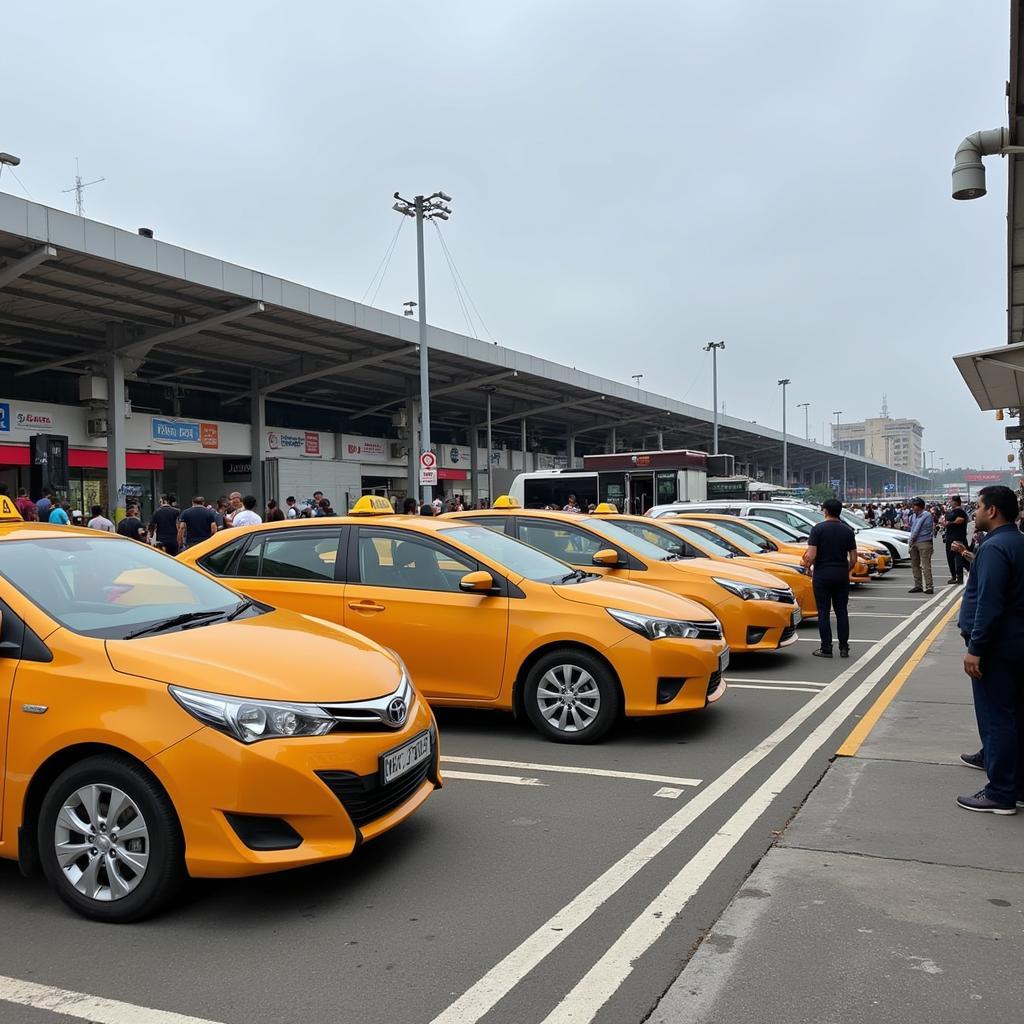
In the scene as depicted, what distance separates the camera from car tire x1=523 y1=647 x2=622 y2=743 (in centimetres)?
630

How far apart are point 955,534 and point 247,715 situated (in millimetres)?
16402

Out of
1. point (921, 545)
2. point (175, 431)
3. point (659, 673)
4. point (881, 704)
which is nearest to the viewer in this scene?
point (659, 673)

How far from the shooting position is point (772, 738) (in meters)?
6.59

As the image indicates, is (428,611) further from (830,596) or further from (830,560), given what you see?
(830,596)

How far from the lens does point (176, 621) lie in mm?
4328

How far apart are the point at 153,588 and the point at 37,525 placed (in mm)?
801

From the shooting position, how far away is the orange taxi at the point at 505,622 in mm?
6305

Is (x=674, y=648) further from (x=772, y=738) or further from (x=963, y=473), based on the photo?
(x=963, y=473)

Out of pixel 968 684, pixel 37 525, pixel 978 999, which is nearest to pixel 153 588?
pixel 37 525

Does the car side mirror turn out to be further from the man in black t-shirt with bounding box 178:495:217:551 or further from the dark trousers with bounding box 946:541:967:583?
the dark trousers with bounding box 946:541:967:583

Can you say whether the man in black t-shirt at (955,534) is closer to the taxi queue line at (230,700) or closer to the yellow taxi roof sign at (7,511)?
the taxi queue line at (230,700)

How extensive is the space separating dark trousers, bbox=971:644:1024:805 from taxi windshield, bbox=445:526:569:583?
9.46 ft

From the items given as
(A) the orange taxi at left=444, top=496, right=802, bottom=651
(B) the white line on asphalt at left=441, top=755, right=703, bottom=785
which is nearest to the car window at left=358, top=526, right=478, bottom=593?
(B) the white line on asphalt at left=441, top=755, right=703, bottom=785

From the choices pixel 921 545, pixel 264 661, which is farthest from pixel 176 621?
pixel 921 545
